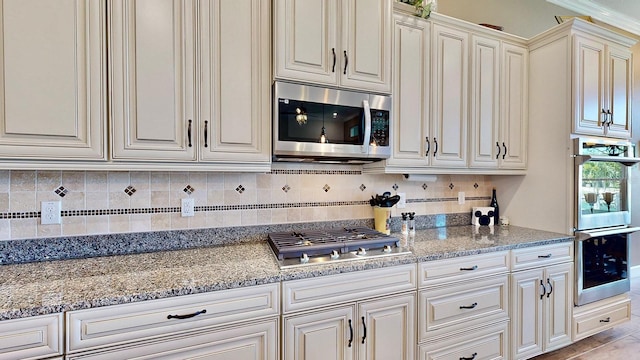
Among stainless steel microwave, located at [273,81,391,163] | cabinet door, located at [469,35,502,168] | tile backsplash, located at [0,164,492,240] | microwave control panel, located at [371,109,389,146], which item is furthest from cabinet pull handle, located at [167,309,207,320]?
cabinet door, located at [469,35,502,168]

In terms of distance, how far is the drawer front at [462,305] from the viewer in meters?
1.75

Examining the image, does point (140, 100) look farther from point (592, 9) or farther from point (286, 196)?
point (592, 9)

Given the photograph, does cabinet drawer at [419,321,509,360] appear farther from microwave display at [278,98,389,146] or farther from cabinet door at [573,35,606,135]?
cabinet door at [573,35,606,135]

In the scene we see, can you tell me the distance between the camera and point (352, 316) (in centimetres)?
156

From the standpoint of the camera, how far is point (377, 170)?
2156mm

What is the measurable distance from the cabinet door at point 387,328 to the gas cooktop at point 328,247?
26cm

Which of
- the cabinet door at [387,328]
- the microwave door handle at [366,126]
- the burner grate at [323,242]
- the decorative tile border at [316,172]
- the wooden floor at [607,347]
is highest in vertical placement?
the microwave door handle at [366,126]

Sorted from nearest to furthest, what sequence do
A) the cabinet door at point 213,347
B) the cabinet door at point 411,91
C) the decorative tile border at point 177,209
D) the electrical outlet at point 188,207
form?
1. the cabinet door at point 213,347
2. the decorative tile border at point 177,209
3. the electrical outlet at point 188,207
4. the cabinet door at point 411,91

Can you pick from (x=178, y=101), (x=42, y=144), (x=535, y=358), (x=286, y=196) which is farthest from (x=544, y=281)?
(x=42, y=144)

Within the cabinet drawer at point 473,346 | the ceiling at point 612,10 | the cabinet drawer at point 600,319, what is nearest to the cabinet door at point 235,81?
the cabinet drawer at point 473,346

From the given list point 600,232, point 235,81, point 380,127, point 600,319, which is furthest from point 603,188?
point 235,81

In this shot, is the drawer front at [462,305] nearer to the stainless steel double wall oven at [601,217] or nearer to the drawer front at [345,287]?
the drawer front at [345,287]

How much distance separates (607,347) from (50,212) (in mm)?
3966

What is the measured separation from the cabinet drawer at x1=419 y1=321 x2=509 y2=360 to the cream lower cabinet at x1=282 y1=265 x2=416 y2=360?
18cm
